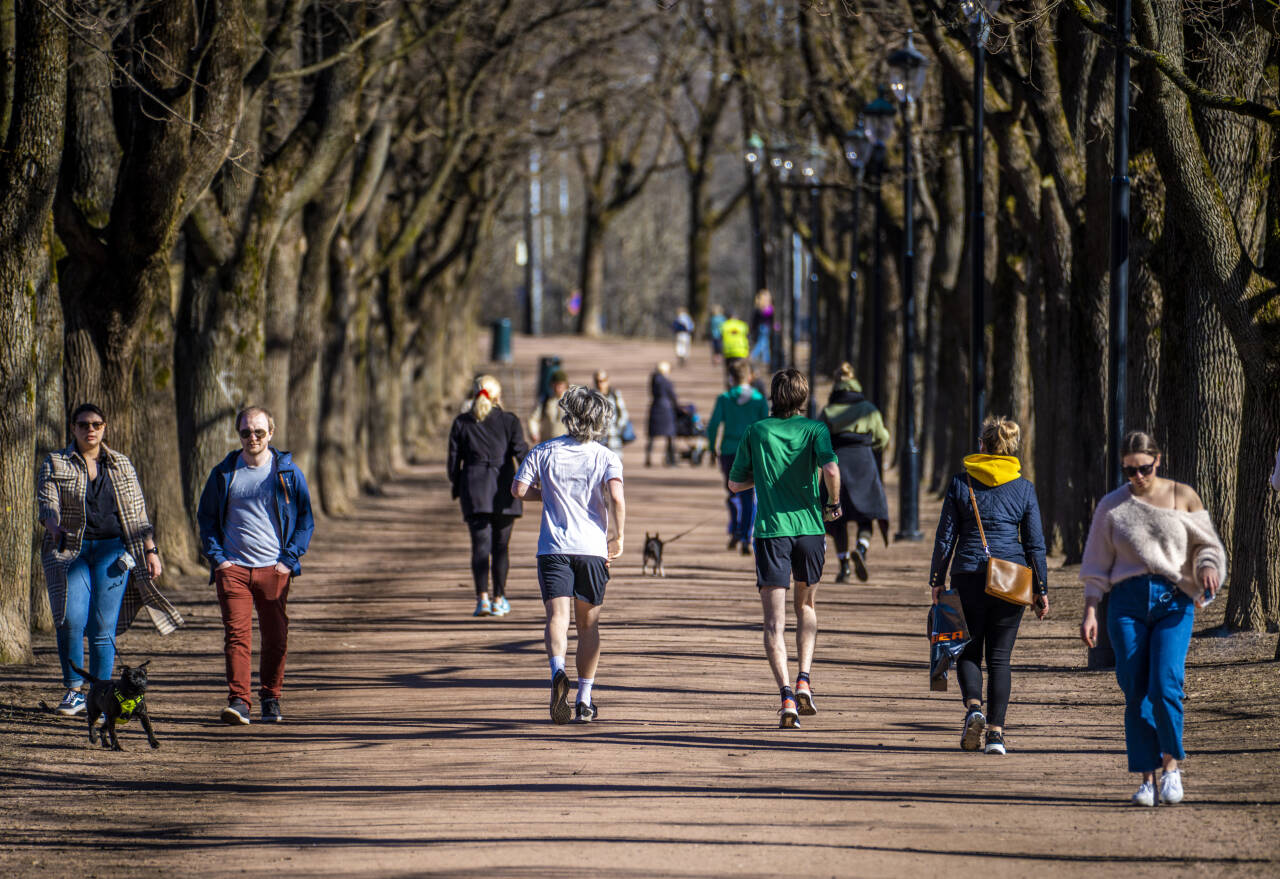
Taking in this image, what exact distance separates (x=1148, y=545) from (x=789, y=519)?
2.34 metres

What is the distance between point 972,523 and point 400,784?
10.1 ft

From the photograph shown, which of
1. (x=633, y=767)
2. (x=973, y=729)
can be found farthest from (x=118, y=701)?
(x=973, y=729)

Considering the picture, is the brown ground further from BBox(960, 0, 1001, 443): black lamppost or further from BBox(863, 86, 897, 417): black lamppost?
BBox(863, 86, 897, 417): black lamppost

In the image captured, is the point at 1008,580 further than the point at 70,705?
No

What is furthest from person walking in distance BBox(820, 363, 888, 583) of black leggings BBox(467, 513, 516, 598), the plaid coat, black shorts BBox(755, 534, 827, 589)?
the plaid coat

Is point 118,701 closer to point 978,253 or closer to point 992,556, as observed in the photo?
point 992,556

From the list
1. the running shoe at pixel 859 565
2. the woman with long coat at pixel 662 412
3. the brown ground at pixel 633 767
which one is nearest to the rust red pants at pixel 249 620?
the brown ground at pixel 633 767

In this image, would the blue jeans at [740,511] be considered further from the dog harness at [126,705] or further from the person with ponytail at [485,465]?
the dog harness at [126,705]

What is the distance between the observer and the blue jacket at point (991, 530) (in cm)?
864

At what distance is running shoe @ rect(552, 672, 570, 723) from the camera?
935 cm

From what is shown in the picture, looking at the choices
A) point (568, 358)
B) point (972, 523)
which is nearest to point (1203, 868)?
point (972, 523)

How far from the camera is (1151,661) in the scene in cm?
751

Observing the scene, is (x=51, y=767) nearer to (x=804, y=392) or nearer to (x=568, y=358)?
(x=804, y=392)

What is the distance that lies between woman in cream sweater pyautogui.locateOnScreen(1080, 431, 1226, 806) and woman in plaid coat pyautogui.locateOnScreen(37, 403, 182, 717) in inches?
208
